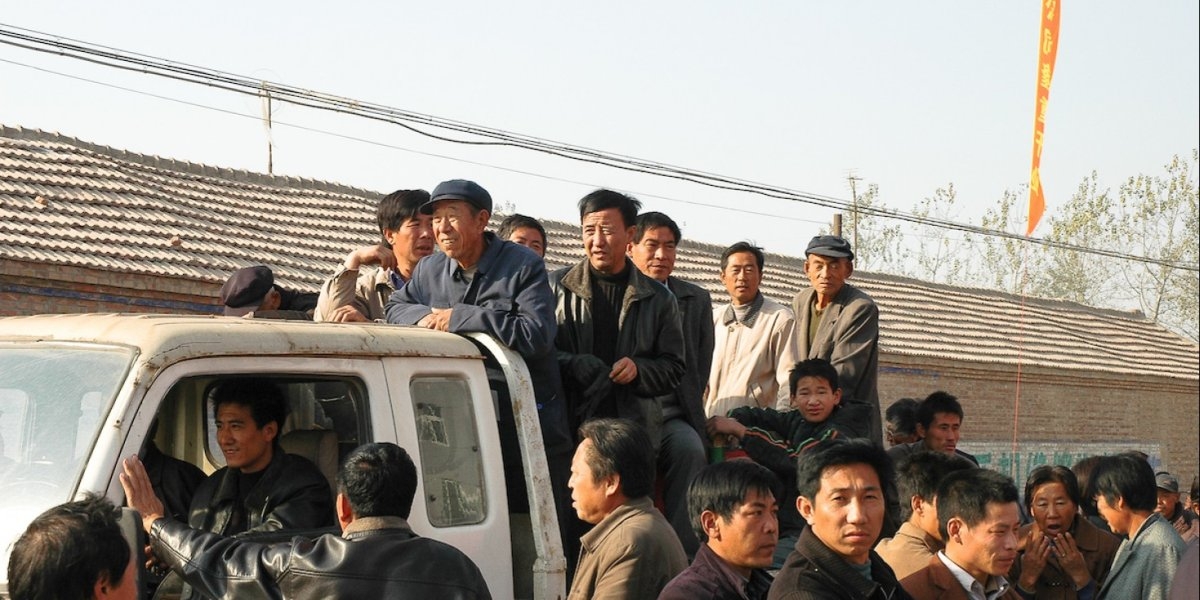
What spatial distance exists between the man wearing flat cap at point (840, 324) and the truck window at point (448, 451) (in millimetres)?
2636

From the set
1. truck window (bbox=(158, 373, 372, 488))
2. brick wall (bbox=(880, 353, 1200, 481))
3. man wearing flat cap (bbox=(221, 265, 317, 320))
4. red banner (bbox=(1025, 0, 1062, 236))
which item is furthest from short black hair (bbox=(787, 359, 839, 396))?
brick wall (bbox=(880, 353, 1200, 481))

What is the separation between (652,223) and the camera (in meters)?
6.93


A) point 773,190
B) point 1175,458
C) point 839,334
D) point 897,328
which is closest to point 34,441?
point 839,334

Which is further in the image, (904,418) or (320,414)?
(904,418)

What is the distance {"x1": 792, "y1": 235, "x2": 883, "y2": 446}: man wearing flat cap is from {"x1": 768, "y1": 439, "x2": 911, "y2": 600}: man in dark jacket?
7.69ft

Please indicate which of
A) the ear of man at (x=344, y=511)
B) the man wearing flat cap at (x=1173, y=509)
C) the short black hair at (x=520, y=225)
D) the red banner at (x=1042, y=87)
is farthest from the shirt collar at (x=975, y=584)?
the red banner at (x=1042, y=87)

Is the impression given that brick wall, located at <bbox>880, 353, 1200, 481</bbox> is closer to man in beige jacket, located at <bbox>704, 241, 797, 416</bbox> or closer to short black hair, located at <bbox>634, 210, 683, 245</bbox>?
man in beige jacket, located at <bbox>704, 241, 797, 416</bbox>

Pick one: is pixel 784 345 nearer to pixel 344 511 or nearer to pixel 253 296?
pixel 253 296

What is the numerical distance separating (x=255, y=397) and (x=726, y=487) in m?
1.48

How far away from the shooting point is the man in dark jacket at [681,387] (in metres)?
5.69

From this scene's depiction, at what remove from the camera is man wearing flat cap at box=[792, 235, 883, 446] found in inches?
277

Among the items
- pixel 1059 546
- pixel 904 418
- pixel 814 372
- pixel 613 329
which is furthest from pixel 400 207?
pixel 1059 546

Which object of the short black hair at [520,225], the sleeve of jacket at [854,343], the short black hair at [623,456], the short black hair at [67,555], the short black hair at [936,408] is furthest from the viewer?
the short black hair at [520,225]

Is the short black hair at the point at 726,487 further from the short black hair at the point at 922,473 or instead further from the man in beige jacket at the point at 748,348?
the man in beige jacket at the point at 748,348
